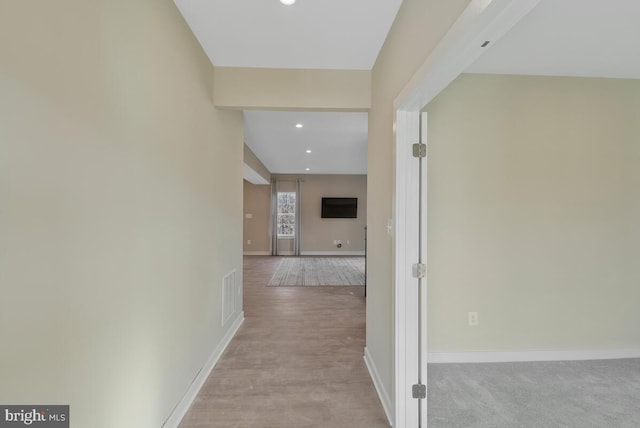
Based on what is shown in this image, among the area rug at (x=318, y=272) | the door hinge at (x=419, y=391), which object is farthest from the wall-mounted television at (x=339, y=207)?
the door hinge at (x=419, y=391)

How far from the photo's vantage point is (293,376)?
1.99m

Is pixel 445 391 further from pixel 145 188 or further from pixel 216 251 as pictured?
pixel 145 188

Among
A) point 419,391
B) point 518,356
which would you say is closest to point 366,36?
point 419,391

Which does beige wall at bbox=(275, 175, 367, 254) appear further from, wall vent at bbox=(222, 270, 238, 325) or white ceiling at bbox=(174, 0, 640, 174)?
white ceiling at bbox=(174, 0, 640, 174)

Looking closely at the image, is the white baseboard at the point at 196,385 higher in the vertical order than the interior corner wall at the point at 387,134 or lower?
lower

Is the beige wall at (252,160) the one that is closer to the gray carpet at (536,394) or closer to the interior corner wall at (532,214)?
the interior corner wall at (532,214)

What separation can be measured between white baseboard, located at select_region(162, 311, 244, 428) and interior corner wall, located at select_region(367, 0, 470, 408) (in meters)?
1.34

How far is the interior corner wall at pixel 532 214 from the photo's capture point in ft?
7.19

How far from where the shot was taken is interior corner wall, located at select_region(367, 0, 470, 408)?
1.13 m

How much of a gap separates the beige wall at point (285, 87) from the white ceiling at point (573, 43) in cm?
107

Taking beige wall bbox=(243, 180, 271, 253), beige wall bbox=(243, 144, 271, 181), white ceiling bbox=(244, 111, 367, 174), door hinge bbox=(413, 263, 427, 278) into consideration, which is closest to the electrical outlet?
door hinge bbox=(413, 263, 427, 278)

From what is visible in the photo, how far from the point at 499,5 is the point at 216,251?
2311 millimetres

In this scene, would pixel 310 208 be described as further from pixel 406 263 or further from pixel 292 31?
pixel 406 263

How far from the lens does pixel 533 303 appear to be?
86.7 inches
